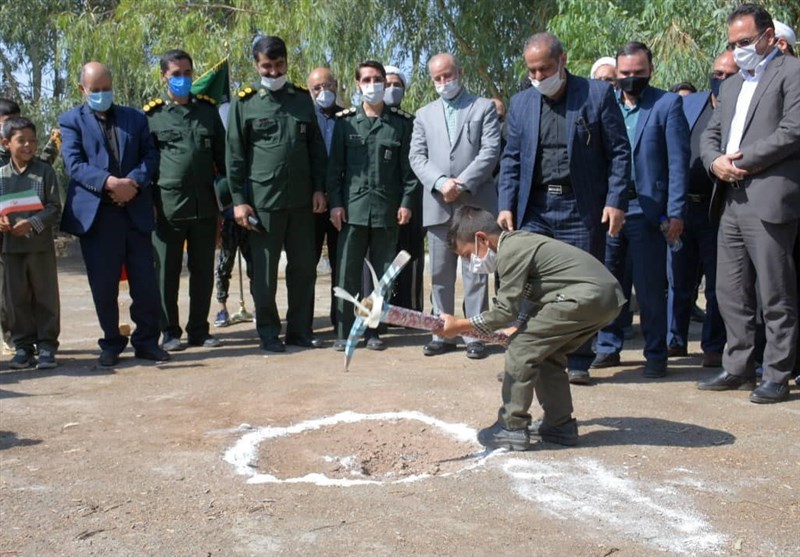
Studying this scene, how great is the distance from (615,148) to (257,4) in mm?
10961

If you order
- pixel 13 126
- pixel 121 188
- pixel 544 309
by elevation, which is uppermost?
pixel 13 126

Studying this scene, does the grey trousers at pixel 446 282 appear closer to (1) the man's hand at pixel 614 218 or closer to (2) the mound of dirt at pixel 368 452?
(1) the man's hand at pixel 614 218

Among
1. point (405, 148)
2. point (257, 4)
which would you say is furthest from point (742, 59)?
point (257, 4)

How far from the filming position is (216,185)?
8.04 m

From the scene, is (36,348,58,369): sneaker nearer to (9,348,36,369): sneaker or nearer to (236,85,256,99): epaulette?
(9,348,36,369): sneaker

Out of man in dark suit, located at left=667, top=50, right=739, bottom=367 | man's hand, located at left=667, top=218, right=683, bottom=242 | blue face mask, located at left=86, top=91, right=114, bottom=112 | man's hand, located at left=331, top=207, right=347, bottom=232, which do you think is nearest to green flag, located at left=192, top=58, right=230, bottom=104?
blue face mask, located at left=86, top=91, right=114, bottom=112

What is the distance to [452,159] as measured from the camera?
7.43 meters

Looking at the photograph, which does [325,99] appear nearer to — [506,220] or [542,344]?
[506,220]

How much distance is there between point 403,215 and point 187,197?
1.73 m

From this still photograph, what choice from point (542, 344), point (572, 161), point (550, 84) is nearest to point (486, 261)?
point (542, 344)

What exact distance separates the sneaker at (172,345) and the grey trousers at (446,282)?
212 cm

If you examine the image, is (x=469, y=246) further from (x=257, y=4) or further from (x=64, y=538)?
(x=257, y=4)

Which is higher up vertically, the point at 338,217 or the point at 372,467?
the point at 338,217

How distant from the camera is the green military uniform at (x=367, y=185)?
302 inches
